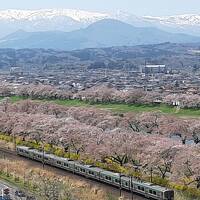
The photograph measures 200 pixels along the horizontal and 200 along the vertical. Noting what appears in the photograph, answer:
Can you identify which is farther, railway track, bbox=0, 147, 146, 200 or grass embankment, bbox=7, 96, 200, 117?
grass embankment, bbox=7, 96, 200, 117

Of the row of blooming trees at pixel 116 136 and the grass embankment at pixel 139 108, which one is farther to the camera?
the grass embankment at pixel 139 108

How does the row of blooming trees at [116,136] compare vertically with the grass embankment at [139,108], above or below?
above

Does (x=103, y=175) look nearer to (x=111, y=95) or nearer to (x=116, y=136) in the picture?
(x=116, y=136)

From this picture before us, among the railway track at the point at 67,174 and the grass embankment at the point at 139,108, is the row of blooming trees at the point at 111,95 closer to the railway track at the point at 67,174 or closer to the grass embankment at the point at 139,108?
the grass embankment at the point at 139,108

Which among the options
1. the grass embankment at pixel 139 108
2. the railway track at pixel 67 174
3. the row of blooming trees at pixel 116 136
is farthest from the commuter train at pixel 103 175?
the grass embankment at pixel 139 108

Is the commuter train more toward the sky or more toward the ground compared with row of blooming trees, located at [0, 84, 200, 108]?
more toward the sky

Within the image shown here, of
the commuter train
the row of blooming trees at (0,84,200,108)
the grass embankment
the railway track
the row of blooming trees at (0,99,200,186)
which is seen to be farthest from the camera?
the row of blooming trees at (0,84,200,108)

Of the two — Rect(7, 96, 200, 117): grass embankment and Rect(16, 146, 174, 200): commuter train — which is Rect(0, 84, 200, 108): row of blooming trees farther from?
Rect(16, 146, 174, 200): commuter train

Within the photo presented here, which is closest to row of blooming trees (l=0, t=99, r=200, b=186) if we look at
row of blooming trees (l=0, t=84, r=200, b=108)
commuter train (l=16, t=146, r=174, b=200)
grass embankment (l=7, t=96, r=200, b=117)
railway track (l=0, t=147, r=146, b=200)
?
commuter train (l=16, t=146, r=174, b=200)

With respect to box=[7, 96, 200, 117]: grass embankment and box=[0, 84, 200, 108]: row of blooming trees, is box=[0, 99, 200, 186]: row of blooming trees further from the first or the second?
box=[0, 84, 200, 108]: row of blooming trees

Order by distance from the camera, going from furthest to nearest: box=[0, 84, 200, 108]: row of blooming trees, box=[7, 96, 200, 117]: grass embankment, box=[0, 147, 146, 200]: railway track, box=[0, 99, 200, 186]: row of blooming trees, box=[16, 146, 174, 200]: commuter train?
1. box=[0, 84, 200, 108]: row of blooming trees
2. box=[7, 96, 200, 117]: grass embankment
3. box=[0, 99, 200, 186]: row of blooming trees
4. box=[0, 147, 146, 200]: railway track
5. box=[16, 146, 174, 200]: commuter train

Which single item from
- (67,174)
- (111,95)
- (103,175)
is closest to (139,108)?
(111,95)
